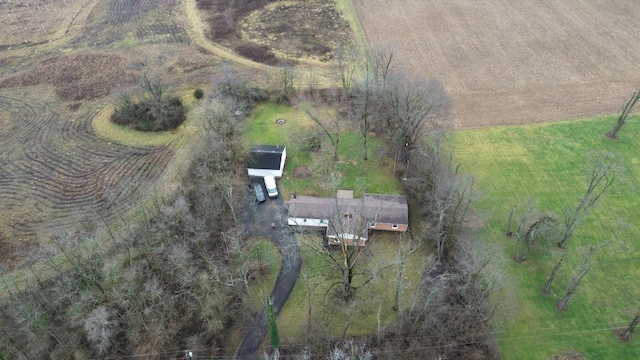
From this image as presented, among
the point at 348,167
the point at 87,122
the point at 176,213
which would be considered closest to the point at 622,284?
the point at 348,167

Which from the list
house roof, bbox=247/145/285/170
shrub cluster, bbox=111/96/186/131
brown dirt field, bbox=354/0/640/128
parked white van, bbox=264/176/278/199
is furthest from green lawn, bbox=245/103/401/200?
brown dirt field, bbox=354/0/640/128

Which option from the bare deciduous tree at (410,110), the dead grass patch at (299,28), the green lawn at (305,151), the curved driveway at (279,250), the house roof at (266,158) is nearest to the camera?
the curved driveway at (279,250)

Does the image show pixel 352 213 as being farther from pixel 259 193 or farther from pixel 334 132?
pixel 334 132

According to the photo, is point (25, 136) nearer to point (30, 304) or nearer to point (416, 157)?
point (30, 304)

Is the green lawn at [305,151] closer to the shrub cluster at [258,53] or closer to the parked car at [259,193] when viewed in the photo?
the parked car at [259,193]

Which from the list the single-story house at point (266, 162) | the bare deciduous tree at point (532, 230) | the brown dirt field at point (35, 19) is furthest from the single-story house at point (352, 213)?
the brown dirt field at point (35, 19)

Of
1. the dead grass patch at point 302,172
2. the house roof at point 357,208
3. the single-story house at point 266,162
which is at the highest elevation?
the single-story house at point 266,162

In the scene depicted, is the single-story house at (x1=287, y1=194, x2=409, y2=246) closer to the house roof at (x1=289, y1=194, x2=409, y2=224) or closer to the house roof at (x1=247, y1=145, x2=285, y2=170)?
the house roof at (x1=289, y1=194, x2=409, y2=224)
